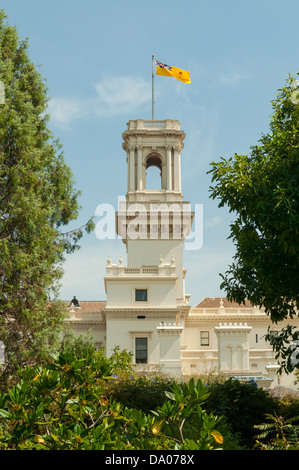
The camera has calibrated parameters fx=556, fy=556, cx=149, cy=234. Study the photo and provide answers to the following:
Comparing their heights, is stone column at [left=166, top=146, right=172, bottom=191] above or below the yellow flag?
below

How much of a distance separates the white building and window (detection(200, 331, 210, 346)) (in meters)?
0.11

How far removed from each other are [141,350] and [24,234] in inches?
1224

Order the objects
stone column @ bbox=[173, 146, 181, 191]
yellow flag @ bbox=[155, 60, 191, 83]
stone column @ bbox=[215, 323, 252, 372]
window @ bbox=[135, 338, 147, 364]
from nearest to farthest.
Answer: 1. stone column @ bbox=[215, 323, 252, 372]
2. window @ bbox=[135, 338, 147, 364]
3. yellow flag @ bbox=[155, 60, 191, 83]
4. stone column @ bbox=[173, 146, 181, 191]

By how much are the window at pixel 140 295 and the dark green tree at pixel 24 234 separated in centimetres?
2756

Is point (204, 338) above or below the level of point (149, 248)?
below

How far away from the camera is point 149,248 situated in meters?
60.8

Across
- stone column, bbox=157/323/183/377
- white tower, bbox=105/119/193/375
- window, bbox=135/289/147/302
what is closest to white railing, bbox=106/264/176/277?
white tower, bbox=105/119/193/375

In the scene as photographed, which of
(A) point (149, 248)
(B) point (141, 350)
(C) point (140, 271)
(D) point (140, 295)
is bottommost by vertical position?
(B) point (141, 350)

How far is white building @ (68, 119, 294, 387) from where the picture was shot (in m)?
44.4

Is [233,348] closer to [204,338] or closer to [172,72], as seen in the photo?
[204,338]

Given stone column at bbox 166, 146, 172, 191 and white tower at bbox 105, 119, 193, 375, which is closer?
white tower at bbox 105, 119, 193, 375

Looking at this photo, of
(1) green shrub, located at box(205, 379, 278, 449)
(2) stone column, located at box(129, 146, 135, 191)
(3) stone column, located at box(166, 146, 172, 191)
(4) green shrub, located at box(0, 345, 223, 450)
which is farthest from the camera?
(2) stone column, located at box(129, 146, 135, 191)

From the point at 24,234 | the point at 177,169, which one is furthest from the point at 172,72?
the point at 24,234

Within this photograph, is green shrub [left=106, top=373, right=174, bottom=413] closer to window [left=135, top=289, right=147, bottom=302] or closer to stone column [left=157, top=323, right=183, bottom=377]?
stone column [left=157, top=323, right=183, bottom=377]
